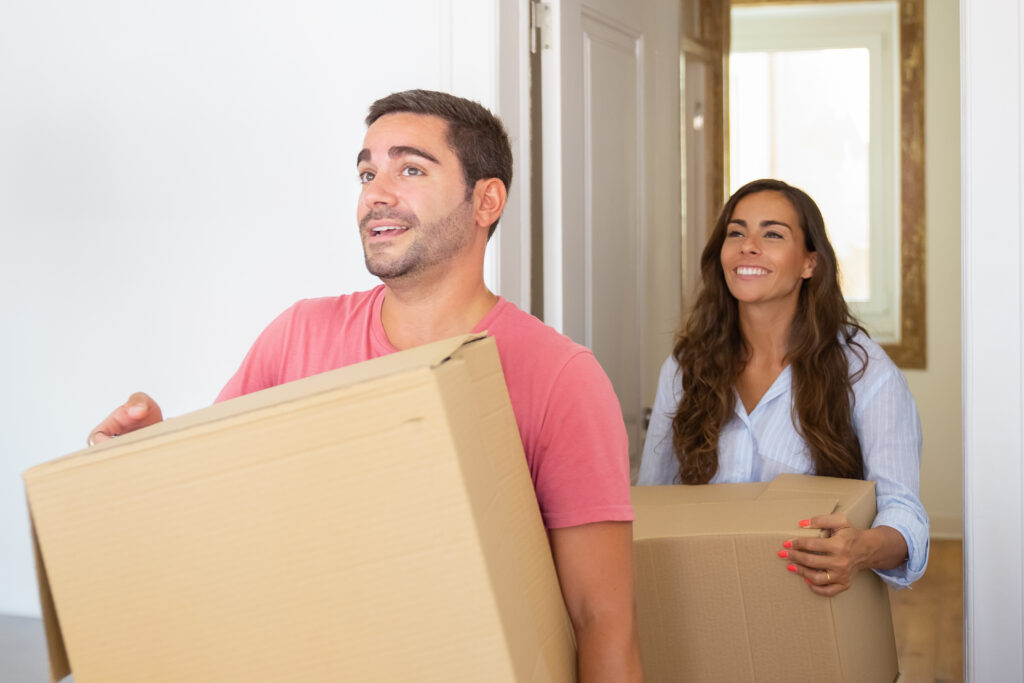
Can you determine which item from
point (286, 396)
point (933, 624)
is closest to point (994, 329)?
point (286, 396)

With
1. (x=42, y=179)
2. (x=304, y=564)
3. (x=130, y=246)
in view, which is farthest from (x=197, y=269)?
(x=304, y=564)

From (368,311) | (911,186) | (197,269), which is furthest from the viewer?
(911,186)

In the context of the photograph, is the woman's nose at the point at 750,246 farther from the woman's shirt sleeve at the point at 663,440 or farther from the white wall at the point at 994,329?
the white wall at the point at 994,329

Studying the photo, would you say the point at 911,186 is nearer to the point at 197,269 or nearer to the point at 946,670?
the point at 946,670

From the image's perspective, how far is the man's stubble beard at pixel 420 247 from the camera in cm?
115

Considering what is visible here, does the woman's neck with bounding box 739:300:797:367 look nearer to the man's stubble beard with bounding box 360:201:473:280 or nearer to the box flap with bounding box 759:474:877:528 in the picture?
the box flap with bounding box 759:474:877:528

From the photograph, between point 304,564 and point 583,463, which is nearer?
point 304,564

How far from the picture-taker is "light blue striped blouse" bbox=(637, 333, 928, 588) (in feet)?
5.90

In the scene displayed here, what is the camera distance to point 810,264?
7.51ft

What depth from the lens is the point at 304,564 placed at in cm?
72

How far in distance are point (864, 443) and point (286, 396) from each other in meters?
1.48

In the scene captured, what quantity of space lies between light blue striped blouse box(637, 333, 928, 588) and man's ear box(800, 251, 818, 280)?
228 millimetres

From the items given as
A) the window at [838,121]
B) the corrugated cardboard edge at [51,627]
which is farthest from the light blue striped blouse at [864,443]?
the window at [838,121]

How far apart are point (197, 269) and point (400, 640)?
1.60 meters
